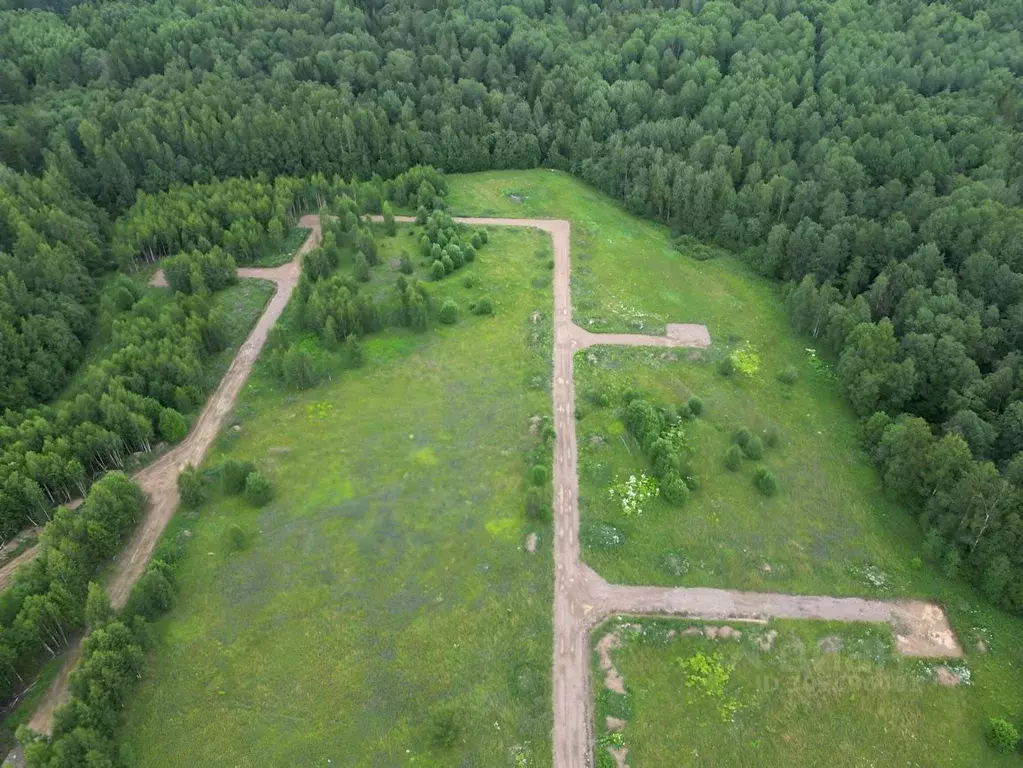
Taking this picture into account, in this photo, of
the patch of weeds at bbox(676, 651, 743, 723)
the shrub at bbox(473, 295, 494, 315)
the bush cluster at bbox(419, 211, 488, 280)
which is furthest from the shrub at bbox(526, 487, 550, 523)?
the bush cluster at bbox(419, 211, 488, 280)

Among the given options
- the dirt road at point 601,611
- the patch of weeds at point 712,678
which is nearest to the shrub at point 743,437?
the dirt road at point 601,611

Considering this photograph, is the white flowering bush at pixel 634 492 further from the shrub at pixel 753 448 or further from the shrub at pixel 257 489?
the shrub at pixel 257 489

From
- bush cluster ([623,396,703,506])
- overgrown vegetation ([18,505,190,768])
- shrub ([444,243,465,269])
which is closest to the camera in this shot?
overgrown vegetation ([18,505,190,768])

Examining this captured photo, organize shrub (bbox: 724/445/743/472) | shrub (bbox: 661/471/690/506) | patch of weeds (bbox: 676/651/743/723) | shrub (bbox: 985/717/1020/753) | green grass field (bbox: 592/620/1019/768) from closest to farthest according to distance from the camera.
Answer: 1. shrub (bbox: 985/717/1020/753)
2. green grass field (bbox: 592/620/1019/768)
3. patch of weeds (bbox: 676/651/743/723)
4. shrub (bbox: 661/471/690/506)
5. shrub (bbox: 724/445/743/472)

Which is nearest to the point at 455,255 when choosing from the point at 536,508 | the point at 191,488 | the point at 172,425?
the point at 172,425

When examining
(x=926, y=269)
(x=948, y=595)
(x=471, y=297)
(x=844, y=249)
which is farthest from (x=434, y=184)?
(x=948, y=595)

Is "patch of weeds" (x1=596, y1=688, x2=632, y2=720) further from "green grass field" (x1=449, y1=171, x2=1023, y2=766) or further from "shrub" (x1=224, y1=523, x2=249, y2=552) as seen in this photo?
"shrub" (x1=224, y1=523, x2=249, y2=552)
